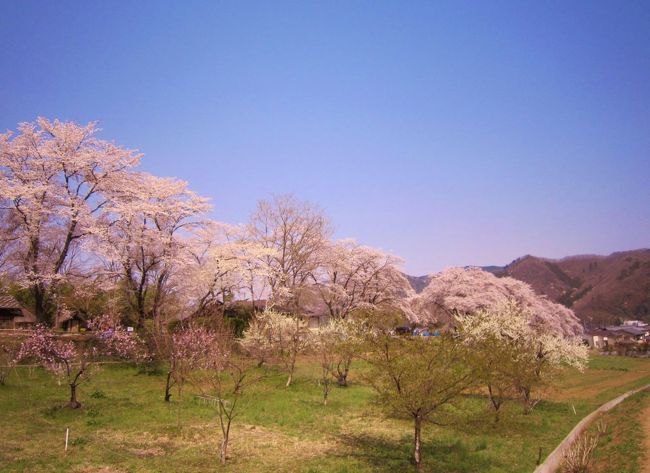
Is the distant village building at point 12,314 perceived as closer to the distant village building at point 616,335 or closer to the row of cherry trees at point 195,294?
the row of cherry trees at point 195,294

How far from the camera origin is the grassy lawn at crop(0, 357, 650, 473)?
14.1 meters

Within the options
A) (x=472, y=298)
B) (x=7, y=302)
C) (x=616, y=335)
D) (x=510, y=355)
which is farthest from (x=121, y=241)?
(x=616, y=335)

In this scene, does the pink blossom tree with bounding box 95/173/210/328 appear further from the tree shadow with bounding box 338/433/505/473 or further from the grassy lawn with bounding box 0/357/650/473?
the tree shadow with bounding box 338/433/505/473

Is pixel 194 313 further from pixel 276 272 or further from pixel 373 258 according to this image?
pixel 373 258

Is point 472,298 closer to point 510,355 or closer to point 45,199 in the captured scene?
point 510,355

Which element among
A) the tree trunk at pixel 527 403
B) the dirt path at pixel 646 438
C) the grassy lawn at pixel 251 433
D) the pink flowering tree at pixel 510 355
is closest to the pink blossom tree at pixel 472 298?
the pink flowering tree at pixel 510 355

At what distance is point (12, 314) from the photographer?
40906 millimetres

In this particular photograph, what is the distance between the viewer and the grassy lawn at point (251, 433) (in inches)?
556

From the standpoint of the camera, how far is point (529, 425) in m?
21.2

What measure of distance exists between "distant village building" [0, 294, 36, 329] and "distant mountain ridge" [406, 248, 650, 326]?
69331 millimetres

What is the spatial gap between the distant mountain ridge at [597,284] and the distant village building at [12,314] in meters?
69.3

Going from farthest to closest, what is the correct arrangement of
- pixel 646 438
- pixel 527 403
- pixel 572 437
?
pixel 527 403 → pixel 572 437 → pixel 646 438

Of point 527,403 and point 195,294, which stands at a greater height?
point 195,294

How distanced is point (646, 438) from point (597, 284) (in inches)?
6695
